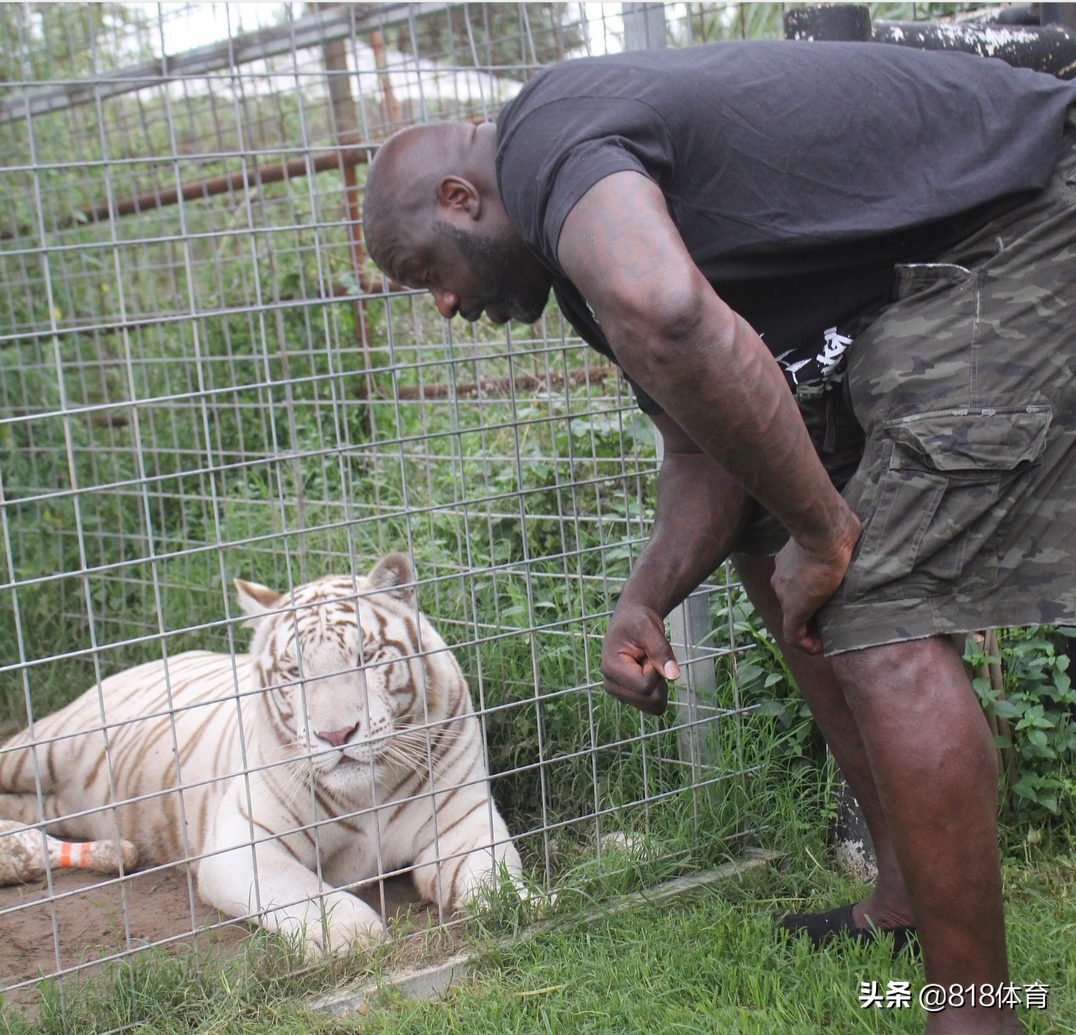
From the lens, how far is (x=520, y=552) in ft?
14.4

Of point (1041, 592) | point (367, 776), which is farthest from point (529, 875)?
point (1041, 592)

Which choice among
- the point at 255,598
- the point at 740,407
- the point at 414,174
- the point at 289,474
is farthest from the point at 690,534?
the point at 289,474

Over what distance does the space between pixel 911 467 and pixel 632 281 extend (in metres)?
0.56

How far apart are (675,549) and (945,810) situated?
78 cm

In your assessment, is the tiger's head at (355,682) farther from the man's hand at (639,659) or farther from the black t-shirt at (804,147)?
the black t-shirt at (804,147)

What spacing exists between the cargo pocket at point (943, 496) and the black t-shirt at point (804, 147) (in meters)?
0.32

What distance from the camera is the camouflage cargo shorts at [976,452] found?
1784 millimetres

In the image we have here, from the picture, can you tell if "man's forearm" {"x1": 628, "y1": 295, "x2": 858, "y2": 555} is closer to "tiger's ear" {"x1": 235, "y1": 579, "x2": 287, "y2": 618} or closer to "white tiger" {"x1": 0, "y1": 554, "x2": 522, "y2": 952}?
"white tiger" {"x1": 0, "y1": 554, "x2": 522, "y2": 952}

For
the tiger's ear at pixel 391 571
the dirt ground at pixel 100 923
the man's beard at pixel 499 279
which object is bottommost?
the dirt ground at pixel 100 923

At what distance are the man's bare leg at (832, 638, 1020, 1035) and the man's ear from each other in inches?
38.9

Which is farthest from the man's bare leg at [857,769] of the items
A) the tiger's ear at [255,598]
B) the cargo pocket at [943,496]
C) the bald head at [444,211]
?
the tiger's ear at [255,598]

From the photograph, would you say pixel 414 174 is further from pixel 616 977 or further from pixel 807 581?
pixel 616 977

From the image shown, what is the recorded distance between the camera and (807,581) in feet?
6.03

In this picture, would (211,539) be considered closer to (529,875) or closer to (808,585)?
(529,875)
